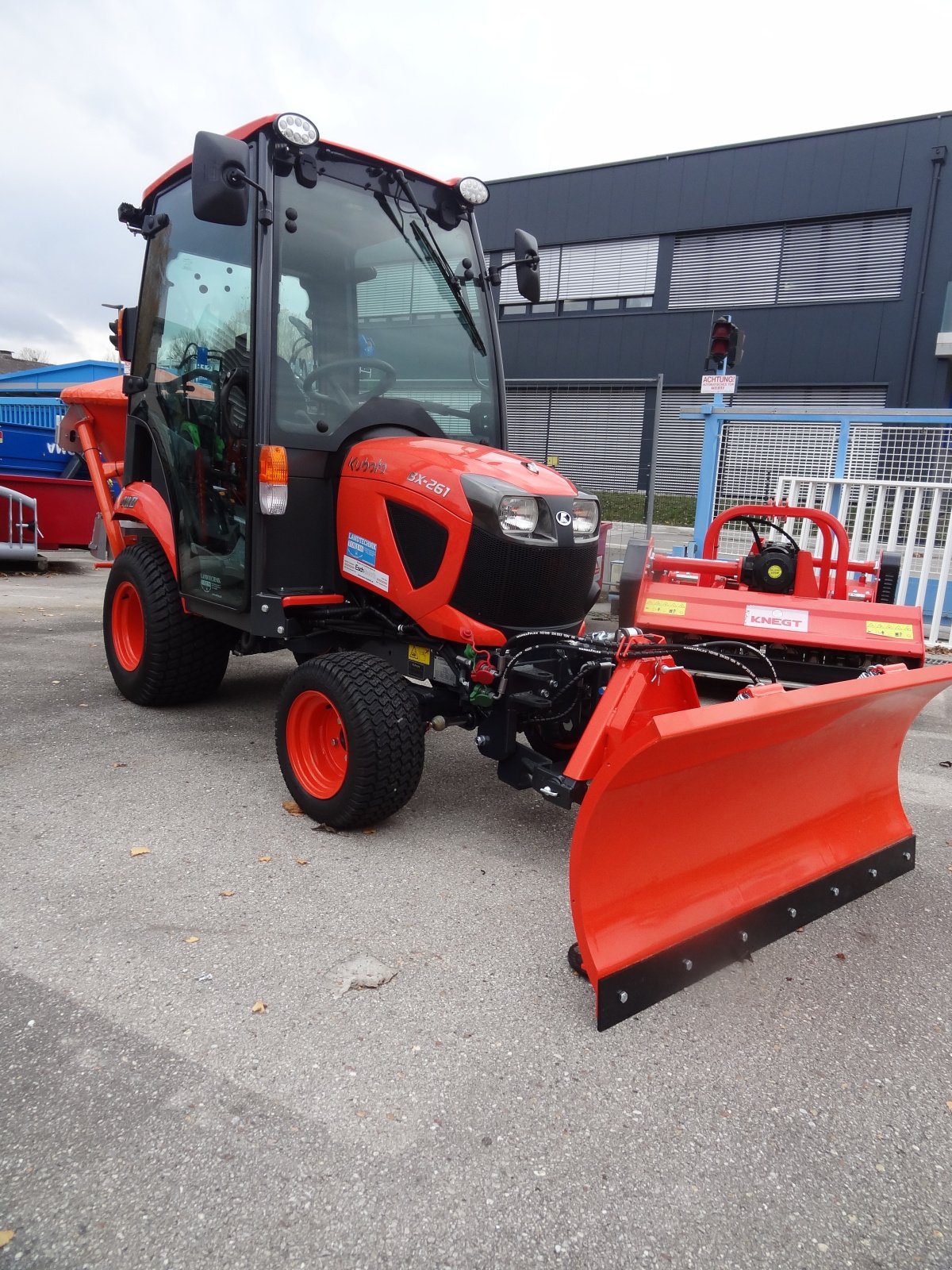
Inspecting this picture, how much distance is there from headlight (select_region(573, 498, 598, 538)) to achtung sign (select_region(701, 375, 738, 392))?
5.11 metres

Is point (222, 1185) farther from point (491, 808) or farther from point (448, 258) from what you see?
point (448, 258)

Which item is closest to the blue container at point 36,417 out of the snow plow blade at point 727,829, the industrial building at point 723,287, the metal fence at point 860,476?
the metal fence at point 860,476

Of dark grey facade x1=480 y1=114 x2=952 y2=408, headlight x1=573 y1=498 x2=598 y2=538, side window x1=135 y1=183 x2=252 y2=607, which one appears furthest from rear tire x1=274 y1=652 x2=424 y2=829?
dark grey facade x1=480 y1=114 x2=952 y2=408

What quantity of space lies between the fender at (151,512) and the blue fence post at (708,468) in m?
5.56

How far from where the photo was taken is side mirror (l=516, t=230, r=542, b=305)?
421cm

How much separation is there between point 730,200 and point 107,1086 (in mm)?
17520

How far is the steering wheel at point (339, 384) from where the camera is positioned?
3.71 metres

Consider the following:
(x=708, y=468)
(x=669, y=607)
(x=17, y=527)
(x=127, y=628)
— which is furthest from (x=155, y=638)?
(x=17, y=527)

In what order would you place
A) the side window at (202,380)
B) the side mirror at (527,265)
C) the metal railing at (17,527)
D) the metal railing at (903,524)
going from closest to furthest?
the side window at (202,380) < the side mirror at (527,265) < the metal railing at (903,524) < the metal railing at (17,527)

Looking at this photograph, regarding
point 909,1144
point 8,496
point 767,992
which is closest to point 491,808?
point 767,992

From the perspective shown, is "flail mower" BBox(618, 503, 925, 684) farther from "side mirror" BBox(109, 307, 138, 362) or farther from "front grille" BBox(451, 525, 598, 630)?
"side mirror" BBox(109, 307, 138, 362)

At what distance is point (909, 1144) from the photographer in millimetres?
1996

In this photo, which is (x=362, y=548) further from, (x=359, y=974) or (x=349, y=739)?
(x=359, y=974)

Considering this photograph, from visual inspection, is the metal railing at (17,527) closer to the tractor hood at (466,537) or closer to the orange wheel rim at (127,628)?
the orange wheel rim at (127,628)
